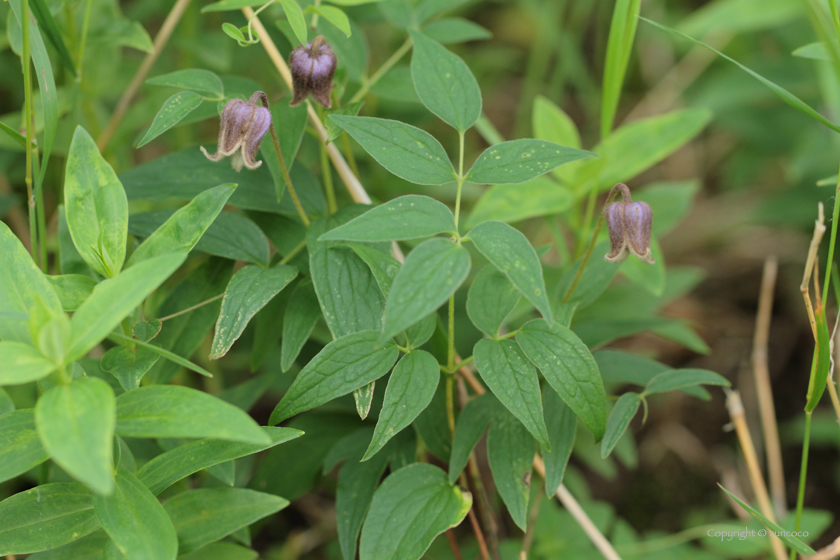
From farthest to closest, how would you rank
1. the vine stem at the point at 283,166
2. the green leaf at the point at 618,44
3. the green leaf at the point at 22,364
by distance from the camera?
1. the green leaf at the point at 618,44
2. the vine stem at the point at 283,166
3. the green leaf at the point at 22,364

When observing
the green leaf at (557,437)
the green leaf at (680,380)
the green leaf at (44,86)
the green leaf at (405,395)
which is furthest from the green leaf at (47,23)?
the green leaf at (680,380)

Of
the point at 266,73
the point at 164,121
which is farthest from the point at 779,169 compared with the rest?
the point at 164,121

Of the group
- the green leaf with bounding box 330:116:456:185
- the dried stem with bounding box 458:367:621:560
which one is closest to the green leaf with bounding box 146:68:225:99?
the green leaf with bounding box 330:116:456:185

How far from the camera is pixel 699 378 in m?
1.11

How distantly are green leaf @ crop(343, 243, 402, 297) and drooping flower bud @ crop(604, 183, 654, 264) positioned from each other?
38cm

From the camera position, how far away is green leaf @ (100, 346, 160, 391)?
98cm

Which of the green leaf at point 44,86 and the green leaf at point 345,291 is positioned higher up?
the green leaf at point 44,86

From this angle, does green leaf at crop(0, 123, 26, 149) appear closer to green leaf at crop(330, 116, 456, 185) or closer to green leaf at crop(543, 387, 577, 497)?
green leaf at crop(330, 116, 456, 185)

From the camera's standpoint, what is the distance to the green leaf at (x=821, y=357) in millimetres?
1035

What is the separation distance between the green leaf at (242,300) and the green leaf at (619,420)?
0.61 m

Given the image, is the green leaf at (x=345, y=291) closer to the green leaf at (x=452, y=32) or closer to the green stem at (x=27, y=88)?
the green stem at (x=27, y=88)

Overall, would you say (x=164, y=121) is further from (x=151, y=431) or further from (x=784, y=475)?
(x=784, y=475)

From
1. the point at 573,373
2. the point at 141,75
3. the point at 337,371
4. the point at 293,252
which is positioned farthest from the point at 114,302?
the point at 141,75

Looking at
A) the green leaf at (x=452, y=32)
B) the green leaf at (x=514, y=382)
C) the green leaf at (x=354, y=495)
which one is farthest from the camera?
the green leaf at (x=452, y=32)
